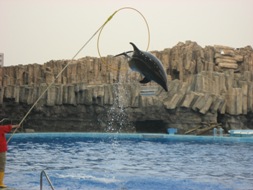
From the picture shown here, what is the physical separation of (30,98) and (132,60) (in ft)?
65.3

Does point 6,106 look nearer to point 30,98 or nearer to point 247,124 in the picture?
point 30,98

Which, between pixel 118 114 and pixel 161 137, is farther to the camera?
pixel 118 114

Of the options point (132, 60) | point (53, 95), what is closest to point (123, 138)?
point (53, 95)

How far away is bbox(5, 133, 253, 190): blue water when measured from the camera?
7516mm

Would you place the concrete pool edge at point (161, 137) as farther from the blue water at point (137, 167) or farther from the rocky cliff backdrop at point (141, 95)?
the rocky cliff backdrop at point (141, 95)

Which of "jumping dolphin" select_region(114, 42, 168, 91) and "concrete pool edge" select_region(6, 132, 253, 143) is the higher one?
"jumping dolphin" select_region(114, 42, 168, 91)

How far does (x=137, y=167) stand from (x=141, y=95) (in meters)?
12.1

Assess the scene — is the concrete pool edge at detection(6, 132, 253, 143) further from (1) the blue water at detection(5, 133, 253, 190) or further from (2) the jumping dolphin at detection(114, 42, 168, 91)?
(2) the jumping dolphin at detection(114, 42, 168, 91)

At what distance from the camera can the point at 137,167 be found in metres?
9.80

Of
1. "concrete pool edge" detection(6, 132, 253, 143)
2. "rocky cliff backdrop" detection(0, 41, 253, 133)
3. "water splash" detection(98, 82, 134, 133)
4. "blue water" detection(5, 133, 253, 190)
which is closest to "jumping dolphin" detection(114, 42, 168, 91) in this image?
"blue water" detection(5, 133, 253, 190)

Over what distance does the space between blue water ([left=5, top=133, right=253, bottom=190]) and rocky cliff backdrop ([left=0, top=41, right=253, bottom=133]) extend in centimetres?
503

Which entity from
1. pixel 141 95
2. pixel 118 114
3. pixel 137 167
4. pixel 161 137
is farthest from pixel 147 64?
pixel 118 114

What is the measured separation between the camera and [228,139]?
56.6 feet

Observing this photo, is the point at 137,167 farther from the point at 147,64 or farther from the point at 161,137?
the point at 161,137
